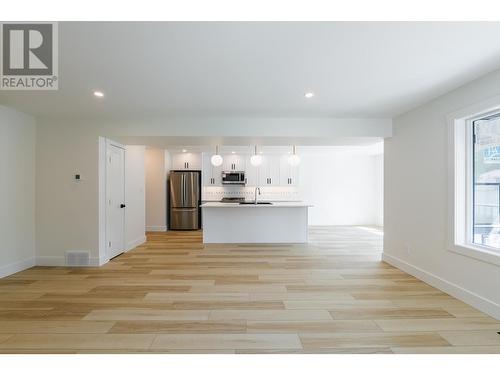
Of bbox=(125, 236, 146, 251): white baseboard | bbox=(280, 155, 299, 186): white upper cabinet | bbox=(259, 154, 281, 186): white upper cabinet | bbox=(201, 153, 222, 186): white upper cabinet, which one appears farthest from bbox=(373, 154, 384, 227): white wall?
bbox=(125, 236, 146, 251): white baseboard

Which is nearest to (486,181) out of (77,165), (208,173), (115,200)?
(115,200)

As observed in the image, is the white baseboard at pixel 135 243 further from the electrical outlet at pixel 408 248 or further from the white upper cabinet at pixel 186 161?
the electrical outlet at pixel 408 248

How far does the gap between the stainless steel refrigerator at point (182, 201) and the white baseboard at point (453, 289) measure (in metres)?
5.76

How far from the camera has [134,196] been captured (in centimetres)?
607

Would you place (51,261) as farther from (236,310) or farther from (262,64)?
(262,64)

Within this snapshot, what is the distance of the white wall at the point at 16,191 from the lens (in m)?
3.95

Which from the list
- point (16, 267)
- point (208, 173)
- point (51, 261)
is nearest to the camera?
point (16, 267)

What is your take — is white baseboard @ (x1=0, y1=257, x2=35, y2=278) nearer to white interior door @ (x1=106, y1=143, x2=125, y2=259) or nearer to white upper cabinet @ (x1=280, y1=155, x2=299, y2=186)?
white interior door @ (x1=106, y1=143, x2=125, y2=259)

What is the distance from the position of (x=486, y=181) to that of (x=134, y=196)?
6.10 meters

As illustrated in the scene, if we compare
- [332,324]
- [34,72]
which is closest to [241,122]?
[34,72]

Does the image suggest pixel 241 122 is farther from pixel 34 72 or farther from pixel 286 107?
pixel 34 72

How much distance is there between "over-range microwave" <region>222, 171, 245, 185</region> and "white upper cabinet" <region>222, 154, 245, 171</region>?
0.23 m

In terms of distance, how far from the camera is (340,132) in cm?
455
